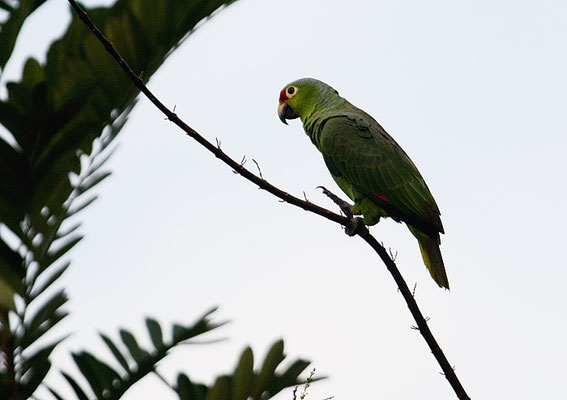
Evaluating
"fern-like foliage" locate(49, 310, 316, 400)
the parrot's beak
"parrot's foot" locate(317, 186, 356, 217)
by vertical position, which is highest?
the parrot's beak

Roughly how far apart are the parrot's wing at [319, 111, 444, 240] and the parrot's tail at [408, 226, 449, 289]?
58mm

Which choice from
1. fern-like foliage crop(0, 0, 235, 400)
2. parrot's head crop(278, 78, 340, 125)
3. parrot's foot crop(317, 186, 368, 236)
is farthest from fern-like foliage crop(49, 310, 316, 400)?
parrot's head crop(278, 78, 340, 125)

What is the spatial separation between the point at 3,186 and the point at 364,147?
8.20 ft

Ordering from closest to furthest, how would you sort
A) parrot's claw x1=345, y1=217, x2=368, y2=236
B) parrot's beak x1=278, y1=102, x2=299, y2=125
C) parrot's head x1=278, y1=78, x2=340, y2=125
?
parrot's claw x1=345, y1=217, x2=368, y2=236 → parrot's head x1=278, y1=78, x2=340, y2=125 → parrot's beak x1=278, y1=102, x2=299, y2=125

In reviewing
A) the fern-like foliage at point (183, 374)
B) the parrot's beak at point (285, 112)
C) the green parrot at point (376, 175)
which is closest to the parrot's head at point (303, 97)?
the parrot's beak at point (285, 112)

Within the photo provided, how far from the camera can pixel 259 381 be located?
88.7 inches

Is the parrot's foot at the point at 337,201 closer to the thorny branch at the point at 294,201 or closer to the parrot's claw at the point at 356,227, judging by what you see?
the parrot's claw at the point at 356,227

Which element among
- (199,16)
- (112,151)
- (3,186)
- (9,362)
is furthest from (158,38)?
(9,362)

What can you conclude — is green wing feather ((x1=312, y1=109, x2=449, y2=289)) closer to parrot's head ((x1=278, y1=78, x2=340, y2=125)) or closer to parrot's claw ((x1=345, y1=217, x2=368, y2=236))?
parrot's head ((x1=278, y1=78, x2=340, y2=125))

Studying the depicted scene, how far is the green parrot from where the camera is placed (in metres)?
3.88

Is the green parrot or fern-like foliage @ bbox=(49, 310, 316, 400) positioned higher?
the green parrot

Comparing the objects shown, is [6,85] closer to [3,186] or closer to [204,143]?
[3,186]

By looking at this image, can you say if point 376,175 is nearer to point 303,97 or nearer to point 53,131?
point 303,97

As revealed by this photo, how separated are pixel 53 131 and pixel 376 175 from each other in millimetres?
2284
